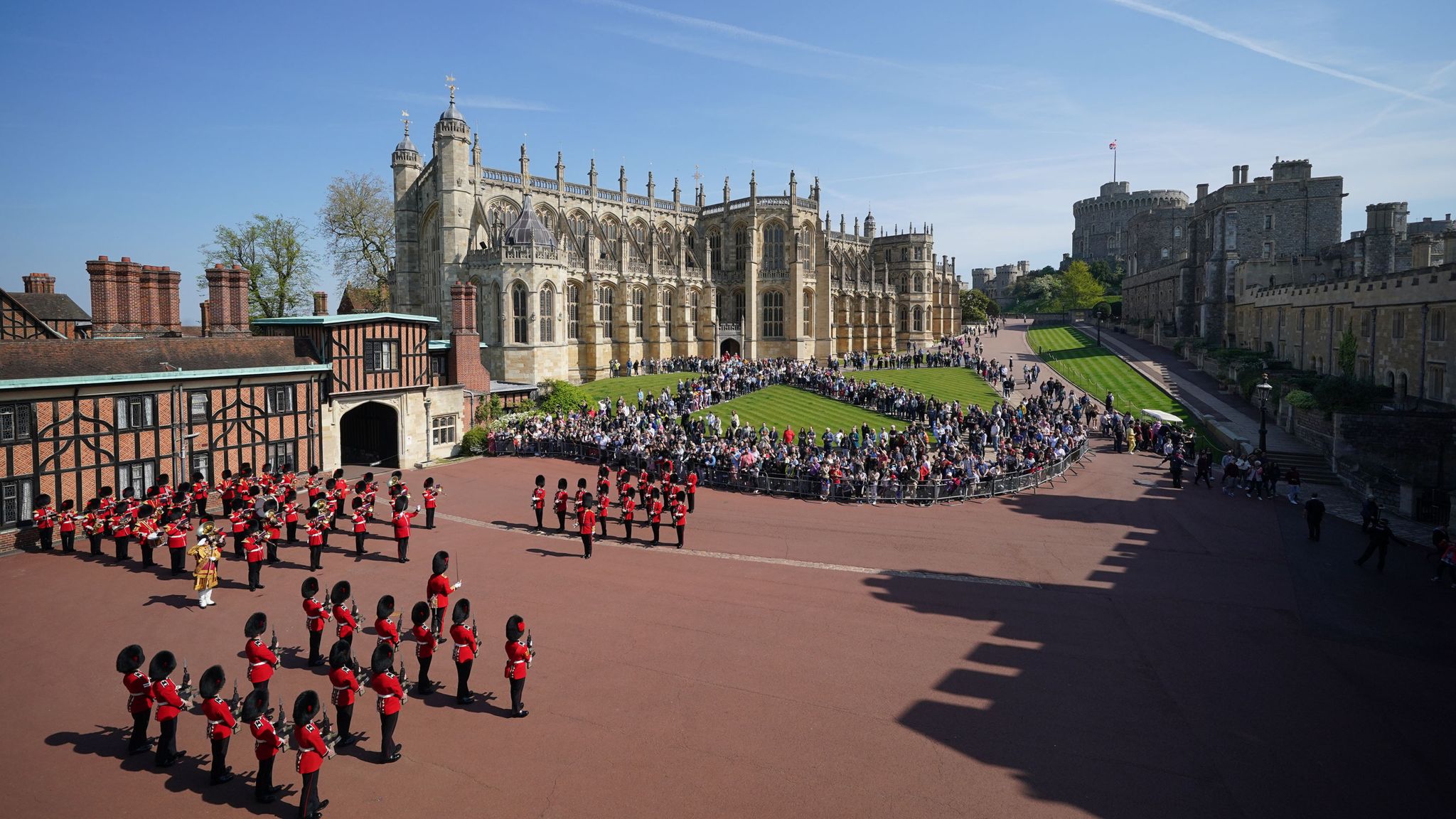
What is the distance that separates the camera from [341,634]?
32.4ft

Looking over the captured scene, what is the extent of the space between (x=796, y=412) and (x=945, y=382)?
12.4 m

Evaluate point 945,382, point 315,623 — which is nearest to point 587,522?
point 315,623

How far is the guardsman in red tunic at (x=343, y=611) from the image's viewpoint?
33.0 ft

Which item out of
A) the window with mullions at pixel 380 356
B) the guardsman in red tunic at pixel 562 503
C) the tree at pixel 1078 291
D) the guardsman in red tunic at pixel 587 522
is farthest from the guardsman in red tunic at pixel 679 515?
the tree at pixel 1078 291

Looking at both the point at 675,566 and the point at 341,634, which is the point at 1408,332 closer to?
the point at 675,566

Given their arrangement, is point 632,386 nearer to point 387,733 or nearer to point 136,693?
point 136,693

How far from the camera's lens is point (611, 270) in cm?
5153

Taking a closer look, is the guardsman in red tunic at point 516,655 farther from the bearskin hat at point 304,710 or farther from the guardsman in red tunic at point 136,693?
the guardsman in red tunic at point 136,693

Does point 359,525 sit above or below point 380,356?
below

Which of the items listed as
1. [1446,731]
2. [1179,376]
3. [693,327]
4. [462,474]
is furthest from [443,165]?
[1446,731]

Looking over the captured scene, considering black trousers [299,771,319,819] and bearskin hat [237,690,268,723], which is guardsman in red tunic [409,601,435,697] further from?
black trousers [299,771,319,819]

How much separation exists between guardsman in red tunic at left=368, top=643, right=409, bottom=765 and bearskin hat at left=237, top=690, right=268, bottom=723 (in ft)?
3.46

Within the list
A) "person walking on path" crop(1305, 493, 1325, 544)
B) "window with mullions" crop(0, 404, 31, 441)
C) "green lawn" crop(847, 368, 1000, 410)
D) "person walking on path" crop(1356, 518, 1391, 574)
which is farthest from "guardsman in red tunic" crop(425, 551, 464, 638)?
"green lawn" crop(847, 368, 1000, 410)

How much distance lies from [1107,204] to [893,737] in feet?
413
